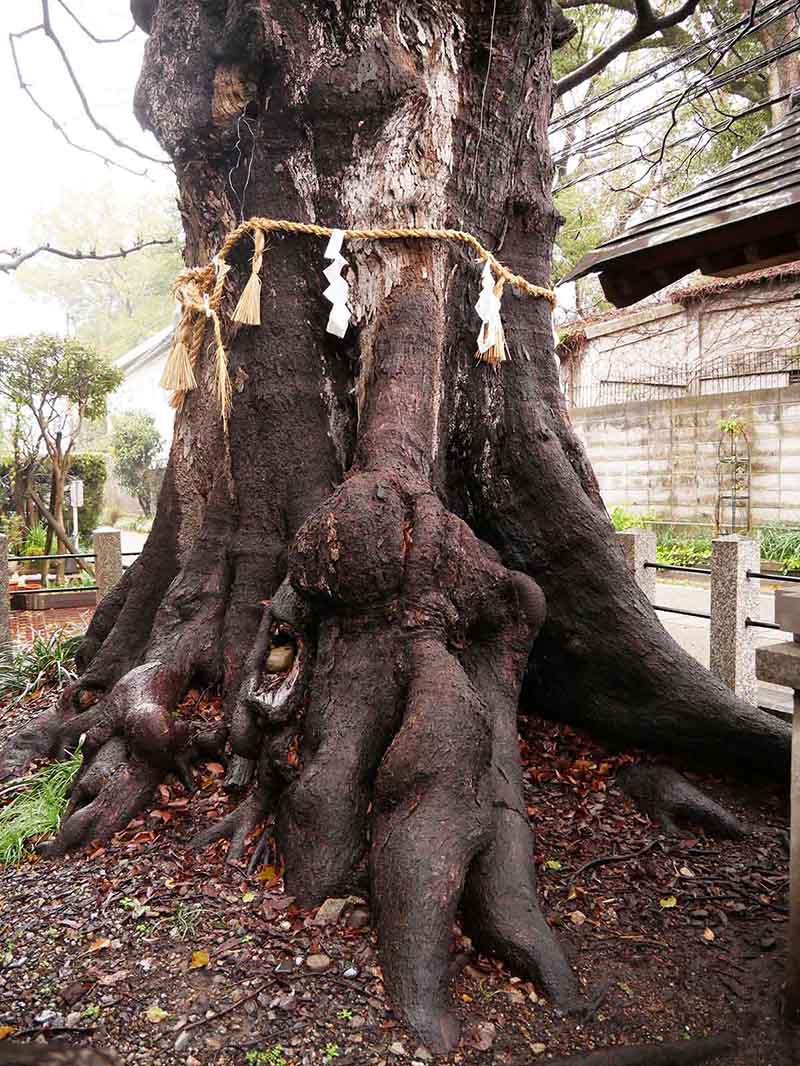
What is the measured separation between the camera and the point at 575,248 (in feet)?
61.5

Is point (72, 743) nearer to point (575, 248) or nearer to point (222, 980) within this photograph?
point (222, 980)

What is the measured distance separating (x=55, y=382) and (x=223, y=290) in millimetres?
9209

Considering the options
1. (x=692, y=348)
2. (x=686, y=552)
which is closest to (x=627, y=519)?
(x=686, y=552)

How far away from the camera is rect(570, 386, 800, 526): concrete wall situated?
12242 millimetres

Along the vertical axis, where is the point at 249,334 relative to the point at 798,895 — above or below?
above

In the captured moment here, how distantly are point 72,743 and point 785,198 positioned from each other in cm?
395

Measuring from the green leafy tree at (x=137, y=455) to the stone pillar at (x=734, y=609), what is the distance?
2141 centimetres

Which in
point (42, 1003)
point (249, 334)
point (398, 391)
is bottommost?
point (42, 1003)

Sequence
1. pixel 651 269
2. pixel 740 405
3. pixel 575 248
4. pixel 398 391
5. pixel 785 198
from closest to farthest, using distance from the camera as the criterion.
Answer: pixel 785 198, pixel 398 391, pixel 651 269, pixel 740 405, pixel 575 248

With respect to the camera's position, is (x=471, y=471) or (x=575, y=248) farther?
(x=575, y=248)

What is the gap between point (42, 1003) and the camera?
2102 millimetres

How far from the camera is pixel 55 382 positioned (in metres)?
11.9

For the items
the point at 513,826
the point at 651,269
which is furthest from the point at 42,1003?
the point at 651,269

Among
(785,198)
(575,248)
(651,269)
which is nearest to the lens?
(785,198)
